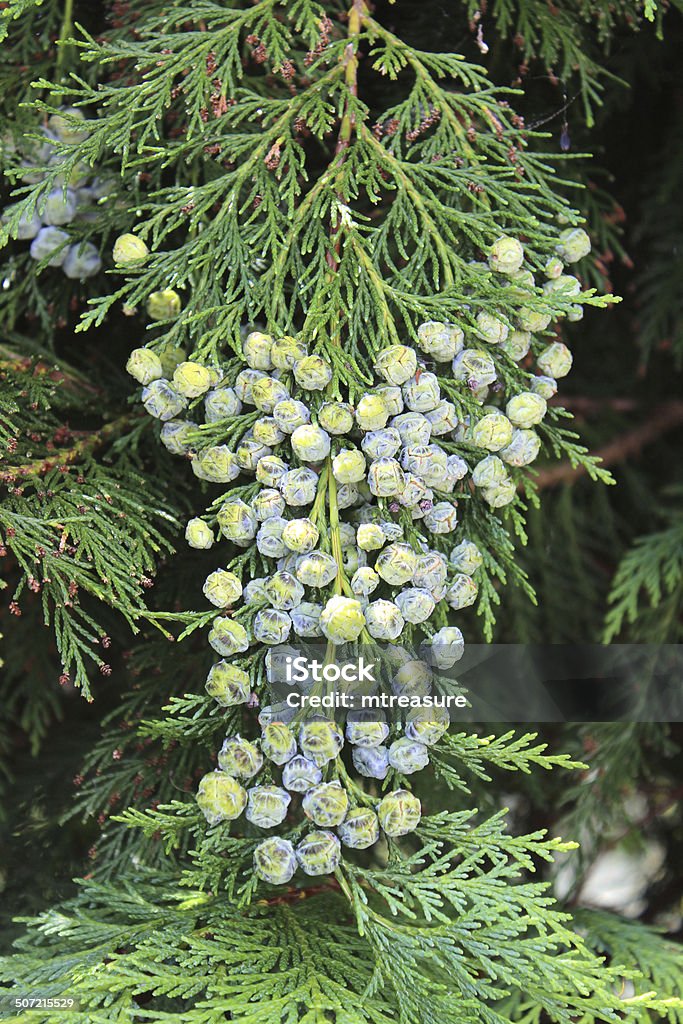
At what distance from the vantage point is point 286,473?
2.66ft

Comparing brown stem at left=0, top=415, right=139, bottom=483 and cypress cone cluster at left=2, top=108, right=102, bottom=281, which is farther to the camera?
cypress cone cluster at left=2, top=108, right=102, bottom=281

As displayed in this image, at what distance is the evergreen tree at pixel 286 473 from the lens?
78cm

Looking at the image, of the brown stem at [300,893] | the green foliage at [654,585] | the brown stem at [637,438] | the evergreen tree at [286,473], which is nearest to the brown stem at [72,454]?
the evergreen tree at [286,473]

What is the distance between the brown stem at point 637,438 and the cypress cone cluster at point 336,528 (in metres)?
0.75

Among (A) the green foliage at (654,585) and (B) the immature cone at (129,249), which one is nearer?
(B) the immature cone at (129,249)

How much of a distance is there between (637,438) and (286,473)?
0.99 meters

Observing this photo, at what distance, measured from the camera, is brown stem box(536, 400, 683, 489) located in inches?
63.7

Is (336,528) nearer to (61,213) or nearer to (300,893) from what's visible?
(300,893)

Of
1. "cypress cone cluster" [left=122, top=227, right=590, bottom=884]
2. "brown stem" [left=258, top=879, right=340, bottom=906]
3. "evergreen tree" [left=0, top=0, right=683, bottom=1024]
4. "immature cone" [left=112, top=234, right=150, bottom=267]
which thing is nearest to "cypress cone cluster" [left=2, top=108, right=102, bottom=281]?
"evergreen tree" [left=0, top=0, right=683, bottom=1024]

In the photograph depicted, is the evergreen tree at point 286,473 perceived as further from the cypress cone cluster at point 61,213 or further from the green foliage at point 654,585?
the green foliage at point 654,585

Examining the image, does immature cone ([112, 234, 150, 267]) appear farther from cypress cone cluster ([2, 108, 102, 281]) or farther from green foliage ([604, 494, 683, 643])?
green foliage ([604, 494, 683, 643])

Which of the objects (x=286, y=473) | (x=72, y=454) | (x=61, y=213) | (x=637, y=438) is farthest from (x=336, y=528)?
(x=637, y=438)

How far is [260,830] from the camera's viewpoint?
92 centimetres

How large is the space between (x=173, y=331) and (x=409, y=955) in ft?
1.88
